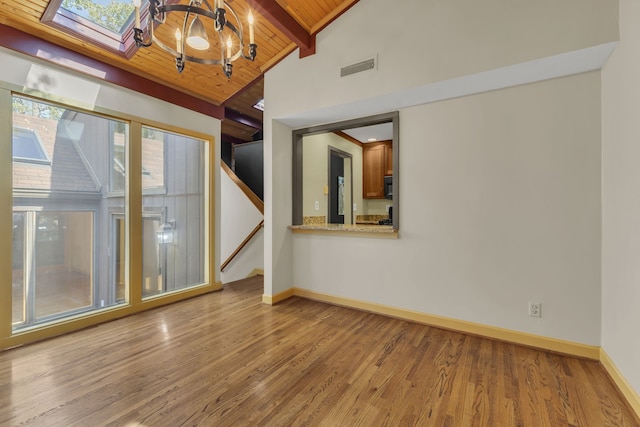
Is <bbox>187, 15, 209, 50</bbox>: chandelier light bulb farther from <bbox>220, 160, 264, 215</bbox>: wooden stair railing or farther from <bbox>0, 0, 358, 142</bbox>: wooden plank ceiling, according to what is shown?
<bbox>220, 160, 264, 215</bbox>: wooden stair railing

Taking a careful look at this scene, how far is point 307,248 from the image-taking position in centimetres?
386

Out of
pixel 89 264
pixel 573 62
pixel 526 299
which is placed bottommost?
Result: pixel 526 299

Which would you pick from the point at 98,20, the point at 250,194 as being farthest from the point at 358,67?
the point at 250,194

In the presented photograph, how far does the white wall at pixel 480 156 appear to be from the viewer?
89.9 inches

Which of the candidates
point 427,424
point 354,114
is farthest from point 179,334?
point 354,114

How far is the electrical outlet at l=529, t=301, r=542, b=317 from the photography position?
8.11 feet

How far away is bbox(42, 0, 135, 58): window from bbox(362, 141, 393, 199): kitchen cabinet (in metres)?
4.24

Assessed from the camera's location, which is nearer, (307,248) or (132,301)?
(132,301)

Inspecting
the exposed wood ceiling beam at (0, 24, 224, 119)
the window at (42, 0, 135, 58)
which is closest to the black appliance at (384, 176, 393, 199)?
the exposed wood ceiling beam at (0, 24, 224, 119)

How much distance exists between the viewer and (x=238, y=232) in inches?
225

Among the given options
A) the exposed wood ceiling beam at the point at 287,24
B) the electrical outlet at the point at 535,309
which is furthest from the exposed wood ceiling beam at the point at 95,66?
the electrical outlet at the point at 535,309

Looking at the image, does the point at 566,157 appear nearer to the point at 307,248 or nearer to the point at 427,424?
the point at 427,424

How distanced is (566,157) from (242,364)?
122 inches

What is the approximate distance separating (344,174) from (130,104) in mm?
3608
